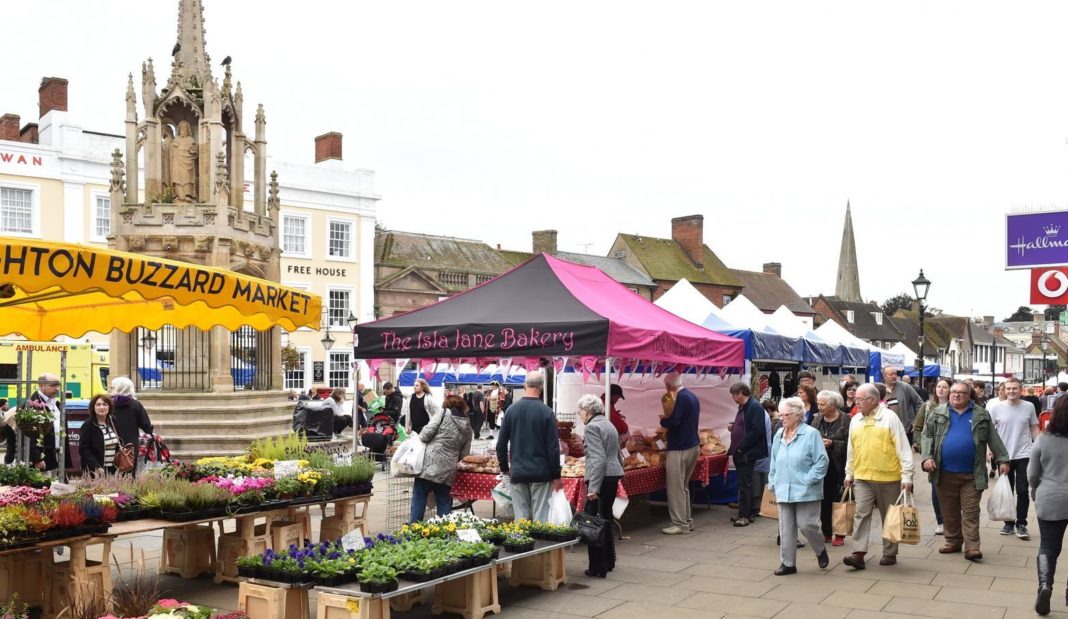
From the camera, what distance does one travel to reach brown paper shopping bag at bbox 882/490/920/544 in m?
8.08

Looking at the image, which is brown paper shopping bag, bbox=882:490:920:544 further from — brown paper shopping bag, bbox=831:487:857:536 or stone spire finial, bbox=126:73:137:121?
stone spire finial, bbox=126:73:137:121

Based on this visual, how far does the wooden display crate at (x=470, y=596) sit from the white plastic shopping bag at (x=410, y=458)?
84.2 inches

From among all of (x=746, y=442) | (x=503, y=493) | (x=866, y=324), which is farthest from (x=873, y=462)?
(x=866, y=324)

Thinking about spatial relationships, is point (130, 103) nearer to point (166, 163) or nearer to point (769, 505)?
point (166, 163)

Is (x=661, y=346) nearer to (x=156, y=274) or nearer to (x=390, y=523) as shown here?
(x=390, y=523)

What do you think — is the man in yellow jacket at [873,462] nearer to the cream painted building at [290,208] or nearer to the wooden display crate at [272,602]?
the wooden display crate at [272,602]

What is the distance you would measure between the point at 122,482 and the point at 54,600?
1001 mm

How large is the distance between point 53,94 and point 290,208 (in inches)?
346

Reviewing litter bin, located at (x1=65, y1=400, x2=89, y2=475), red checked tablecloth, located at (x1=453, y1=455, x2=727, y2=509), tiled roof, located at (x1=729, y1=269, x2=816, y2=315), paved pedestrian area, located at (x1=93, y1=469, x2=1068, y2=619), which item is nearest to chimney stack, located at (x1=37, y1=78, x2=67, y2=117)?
litter bin, located at (x1=65, y1=400, x2=89, y2=475)

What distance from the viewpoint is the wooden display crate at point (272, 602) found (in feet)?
20.0

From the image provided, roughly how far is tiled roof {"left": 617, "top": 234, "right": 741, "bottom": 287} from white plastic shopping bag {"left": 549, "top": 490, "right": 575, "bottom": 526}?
4230 cm

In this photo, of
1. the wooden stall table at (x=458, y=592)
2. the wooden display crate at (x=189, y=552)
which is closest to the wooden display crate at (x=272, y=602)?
the wooden stall table at (x=458, y=592)

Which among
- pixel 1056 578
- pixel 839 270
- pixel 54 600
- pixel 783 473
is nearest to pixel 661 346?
pixel 783 473

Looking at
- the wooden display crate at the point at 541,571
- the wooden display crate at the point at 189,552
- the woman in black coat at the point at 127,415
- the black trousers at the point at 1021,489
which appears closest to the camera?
the wooden display crate at the point at 541,571
